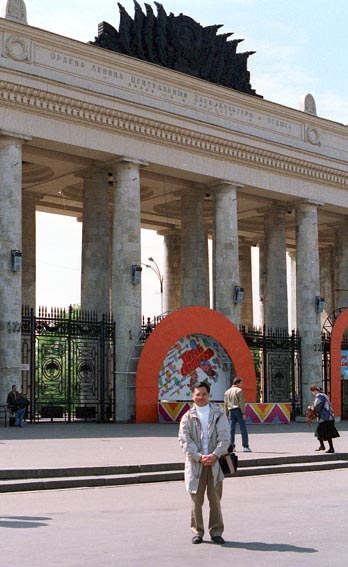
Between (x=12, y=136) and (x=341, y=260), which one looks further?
(x=341, y=260)

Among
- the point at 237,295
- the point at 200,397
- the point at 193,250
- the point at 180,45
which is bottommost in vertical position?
the point at 200,397

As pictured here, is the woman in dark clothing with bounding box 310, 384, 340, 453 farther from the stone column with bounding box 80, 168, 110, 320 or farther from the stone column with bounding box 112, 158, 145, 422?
the stone column with bounding box 80, 168, 110, 320

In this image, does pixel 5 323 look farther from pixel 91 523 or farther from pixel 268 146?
pixel 91 523

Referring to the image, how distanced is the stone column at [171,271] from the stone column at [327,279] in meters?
11.6

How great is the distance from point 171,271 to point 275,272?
7.30 m

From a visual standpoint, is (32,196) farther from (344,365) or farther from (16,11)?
(344,365)

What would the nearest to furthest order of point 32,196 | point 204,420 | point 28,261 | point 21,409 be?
point 204,420
point 21,409
point 28,261
point 32,196

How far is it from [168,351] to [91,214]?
23.1ft

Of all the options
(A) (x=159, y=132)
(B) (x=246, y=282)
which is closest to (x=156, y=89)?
(A) (x=159, y=132)

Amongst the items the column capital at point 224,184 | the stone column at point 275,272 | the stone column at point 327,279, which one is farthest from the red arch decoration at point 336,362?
the stone column at point 327,279

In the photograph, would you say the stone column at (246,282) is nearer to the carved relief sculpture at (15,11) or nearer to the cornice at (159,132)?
the cornice at (159,132)

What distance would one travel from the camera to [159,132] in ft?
129

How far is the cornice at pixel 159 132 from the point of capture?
34.9 meters

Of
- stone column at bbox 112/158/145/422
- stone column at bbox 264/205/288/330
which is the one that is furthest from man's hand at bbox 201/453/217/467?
stone column at bbox 264/205/288/330
